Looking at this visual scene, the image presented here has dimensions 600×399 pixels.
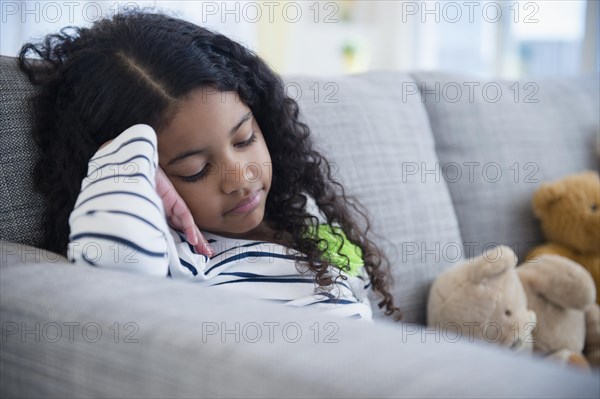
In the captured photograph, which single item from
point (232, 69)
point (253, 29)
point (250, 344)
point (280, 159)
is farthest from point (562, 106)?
point (253, 29)

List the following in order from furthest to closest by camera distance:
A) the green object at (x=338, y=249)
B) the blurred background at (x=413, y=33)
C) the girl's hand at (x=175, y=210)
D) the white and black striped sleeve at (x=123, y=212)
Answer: the blurred background at (x=413, y=33) → the green object at (x=338, y=249) → the girl's hand at (x=175, y=210) → the white and black striped sleeve at (x=123, y=212)

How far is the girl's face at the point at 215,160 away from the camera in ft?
3.09

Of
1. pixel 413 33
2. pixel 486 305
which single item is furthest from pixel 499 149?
pixel 413 33

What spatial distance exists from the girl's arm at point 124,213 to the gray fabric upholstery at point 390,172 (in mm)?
493

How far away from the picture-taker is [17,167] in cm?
95

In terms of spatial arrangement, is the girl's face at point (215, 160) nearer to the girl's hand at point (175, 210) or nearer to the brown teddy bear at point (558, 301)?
the girl's hand at point (175, 210)

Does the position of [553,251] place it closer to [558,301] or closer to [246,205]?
[558,301]

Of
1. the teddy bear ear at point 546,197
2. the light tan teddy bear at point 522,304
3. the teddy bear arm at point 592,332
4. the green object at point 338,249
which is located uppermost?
the green object at point 338,249

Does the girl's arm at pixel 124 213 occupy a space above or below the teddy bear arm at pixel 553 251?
above

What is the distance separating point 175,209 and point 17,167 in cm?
22

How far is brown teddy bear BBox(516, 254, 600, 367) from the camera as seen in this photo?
1359 mm

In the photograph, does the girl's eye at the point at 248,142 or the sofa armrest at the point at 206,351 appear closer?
the sofa armrest at the point at 206,351

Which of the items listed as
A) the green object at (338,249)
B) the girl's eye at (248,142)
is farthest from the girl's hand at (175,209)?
the green object at (338,249)

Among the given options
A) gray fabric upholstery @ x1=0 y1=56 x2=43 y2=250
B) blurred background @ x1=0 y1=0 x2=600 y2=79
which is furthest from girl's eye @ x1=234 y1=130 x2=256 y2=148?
blurred background @ x1=0 y1=0 x2=600 y2=79
